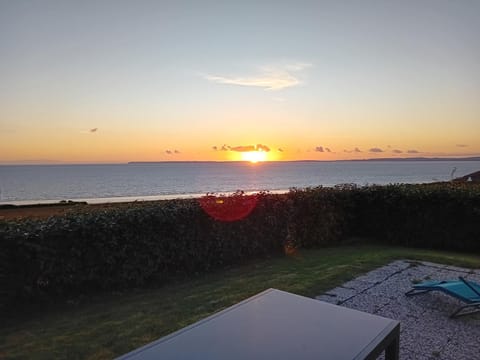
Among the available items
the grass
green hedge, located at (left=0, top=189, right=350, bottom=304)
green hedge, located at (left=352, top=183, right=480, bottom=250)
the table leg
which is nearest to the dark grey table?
the table leg

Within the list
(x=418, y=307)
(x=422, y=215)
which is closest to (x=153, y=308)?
(x=418, y=307)

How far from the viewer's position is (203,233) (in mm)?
6598

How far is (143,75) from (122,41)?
150cm

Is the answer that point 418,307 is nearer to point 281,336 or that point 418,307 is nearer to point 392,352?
point 392,352

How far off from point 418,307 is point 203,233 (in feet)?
11.7

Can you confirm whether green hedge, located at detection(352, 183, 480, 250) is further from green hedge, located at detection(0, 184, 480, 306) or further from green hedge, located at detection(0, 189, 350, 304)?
green hedge, located at detection(0, 189, 350, 304)

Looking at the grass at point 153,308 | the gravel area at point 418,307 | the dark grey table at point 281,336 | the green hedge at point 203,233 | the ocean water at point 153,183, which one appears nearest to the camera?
the dark grey table at point 281,336

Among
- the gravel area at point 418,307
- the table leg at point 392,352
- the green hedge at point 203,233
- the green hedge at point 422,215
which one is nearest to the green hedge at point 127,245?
the green hedge at point 203,233

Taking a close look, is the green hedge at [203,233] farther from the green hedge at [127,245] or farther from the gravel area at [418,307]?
the gravel area at [418,307]

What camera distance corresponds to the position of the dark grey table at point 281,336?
73.1 inches

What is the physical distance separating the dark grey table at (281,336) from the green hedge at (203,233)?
3355 mm

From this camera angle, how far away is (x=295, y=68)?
1012 centimetres

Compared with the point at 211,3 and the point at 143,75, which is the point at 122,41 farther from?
the point at 211,3

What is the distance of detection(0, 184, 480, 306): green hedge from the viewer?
4781mm
